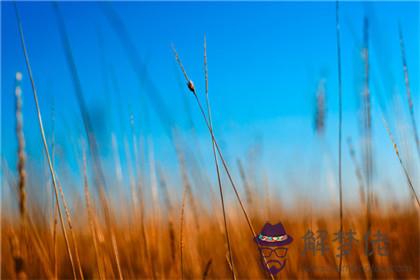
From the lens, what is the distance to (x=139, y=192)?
115 centimetres

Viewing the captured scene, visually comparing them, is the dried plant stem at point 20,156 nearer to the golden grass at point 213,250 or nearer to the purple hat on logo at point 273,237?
the golden grass at point 213,250

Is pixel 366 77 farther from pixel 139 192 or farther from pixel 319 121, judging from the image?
pixel 139 192

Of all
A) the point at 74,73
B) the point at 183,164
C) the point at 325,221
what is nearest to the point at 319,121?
the point at 183,164

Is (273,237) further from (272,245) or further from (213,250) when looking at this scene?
(213,250)

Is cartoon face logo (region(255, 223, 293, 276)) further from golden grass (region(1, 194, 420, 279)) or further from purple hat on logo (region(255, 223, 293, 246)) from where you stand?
golden grass (region(1, 194, 420, 279))

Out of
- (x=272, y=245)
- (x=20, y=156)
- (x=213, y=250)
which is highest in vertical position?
(x=20, y=156)

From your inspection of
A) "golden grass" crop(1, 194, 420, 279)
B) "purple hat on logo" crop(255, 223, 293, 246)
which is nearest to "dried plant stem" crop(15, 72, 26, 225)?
"golden grass" crop(1, 194, 420, 279)

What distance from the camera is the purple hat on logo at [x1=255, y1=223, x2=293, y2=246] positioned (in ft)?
3.37

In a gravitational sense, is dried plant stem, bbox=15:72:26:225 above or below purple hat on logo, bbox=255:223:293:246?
above

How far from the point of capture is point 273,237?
3.51 feet

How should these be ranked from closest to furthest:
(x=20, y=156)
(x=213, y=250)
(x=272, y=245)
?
(x=20, y=156) → (x=272, y=245) → (x=213, y=250)

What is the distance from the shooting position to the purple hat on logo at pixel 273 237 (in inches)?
40.5

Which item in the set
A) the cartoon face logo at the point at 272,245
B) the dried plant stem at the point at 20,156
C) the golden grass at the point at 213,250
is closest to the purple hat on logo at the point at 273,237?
the cartoon face logo at the point at 272,245

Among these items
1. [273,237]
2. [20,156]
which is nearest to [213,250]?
[273,237]
